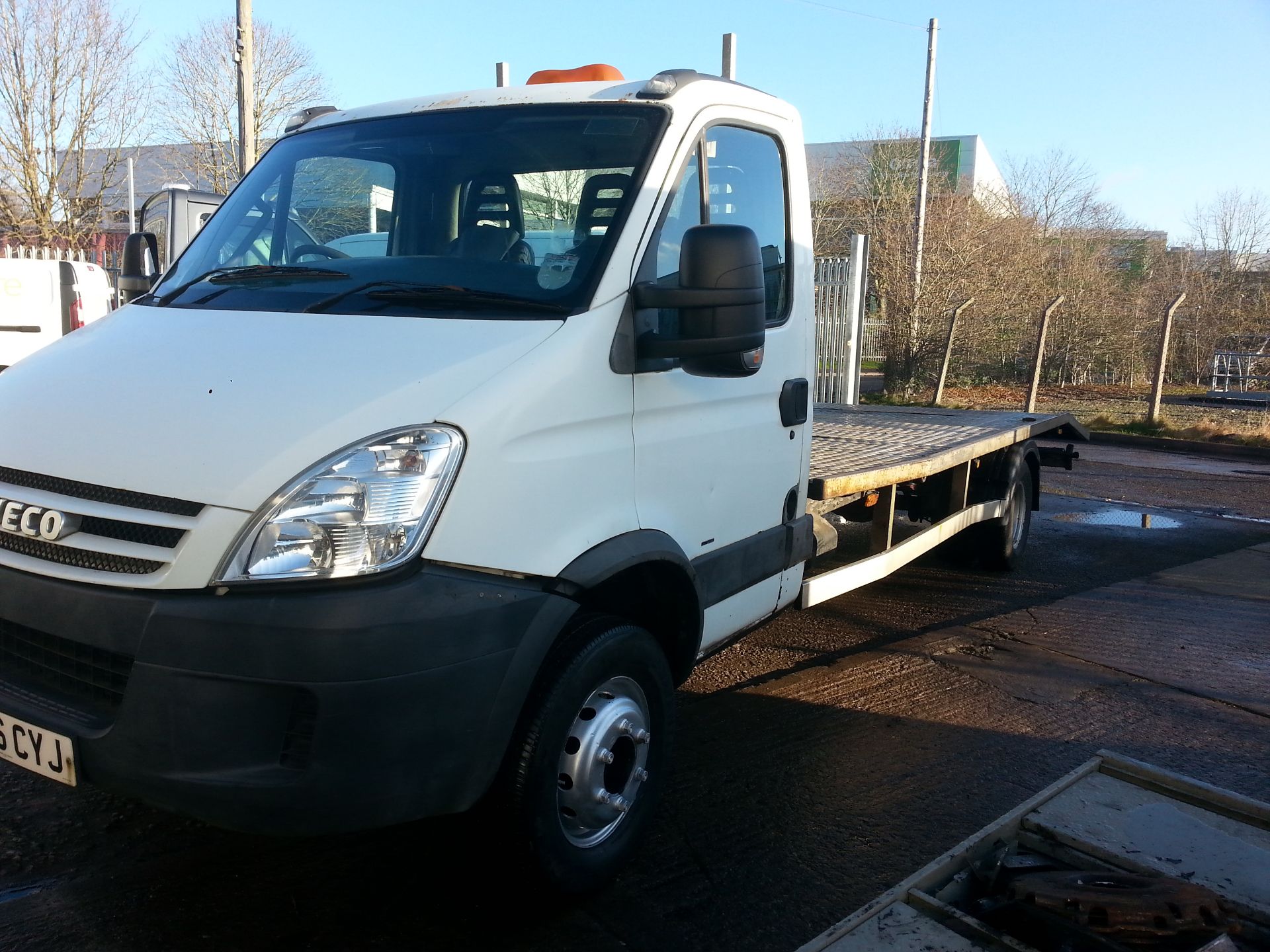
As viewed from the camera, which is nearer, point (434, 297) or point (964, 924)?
point (964, 924)

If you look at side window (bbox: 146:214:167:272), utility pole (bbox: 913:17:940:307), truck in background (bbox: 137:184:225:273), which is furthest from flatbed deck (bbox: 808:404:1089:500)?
utility pole (bbox: 913:17:940:307)

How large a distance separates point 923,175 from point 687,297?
68.9 feet

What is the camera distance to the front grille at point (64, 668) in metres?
2.43

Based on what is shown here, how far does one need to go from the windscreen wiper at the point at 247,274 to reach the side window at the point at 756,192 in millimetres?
1276

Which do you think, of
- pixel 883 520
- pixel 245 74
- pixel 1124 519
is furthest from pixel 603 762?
pixel 245 74

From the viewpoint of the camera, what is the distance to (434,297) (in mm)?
2996

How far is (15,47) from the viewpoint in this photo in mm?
26516

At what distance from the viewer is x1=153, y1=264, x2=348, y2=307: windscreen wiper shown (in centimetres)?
330

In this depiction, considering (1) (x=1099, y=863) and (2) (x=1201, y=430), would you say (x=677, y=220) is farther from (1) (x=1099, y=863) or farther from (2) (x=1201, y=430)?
(2) (x=1201, y=430)

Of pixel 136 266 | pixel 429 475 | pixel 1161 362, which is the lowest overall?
pixel 1161 362

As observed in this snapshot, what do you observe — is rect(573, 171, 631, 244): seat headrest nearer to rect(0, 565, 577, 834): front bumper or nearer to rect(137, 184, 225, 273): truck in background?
rect(0, 565, 577, 834): front bumper

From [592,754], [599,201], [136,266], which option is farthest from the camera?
[136,266]

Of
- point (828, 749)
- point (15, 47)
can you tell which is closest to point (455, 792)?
point (828, 749)

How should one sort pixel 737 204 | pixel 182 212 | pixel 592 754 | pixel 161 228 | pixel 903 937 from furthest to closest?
pixel 161 228 < pixel 182 212 < pixel 737 204 < pixel 592 754 < pixel 903 937
